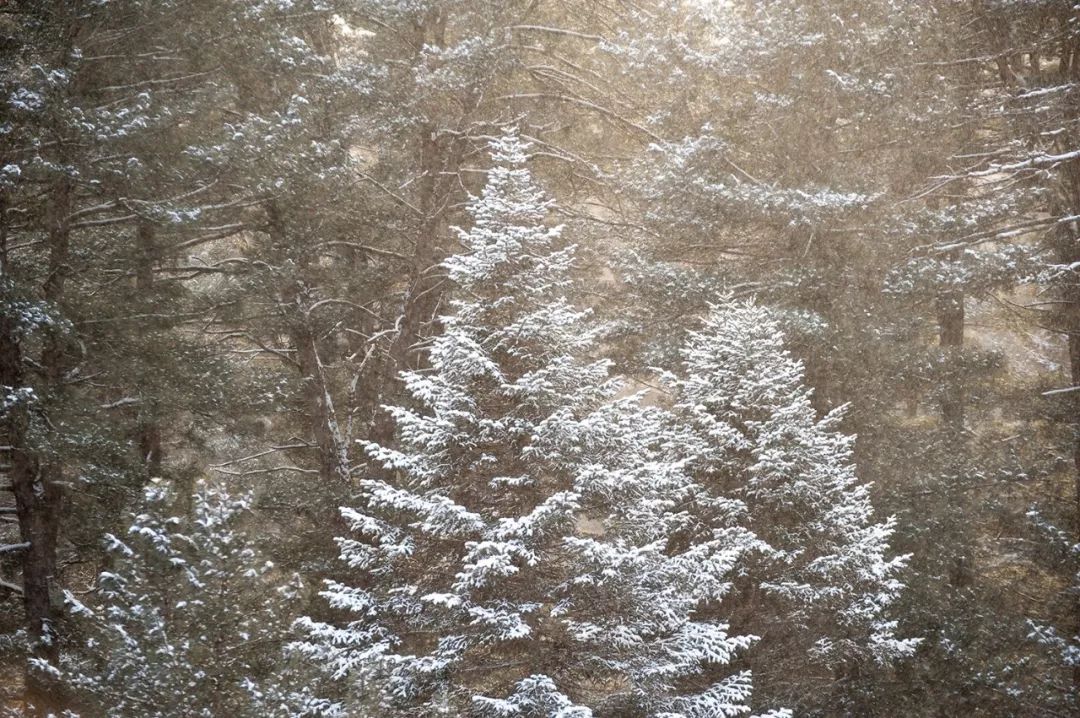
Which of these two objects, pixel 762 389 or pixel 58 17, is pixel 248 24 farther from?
pixel 762 389

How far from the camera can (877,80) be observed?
44.3 feet

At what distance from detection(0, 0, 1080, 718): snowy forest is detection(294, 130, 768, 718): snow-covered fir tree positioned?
0.04 metres

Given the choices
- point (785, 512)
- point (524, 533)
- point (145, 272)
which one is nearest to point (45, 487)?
point (145, 272)

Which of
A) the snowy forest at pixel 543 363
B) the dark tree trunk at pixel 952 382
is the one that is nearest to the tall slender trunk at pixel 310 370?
the snowy forest at pixel 543 363

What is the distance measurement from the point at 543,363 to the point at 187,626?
12.6 ft

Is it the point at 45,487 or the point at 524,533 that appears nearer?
the point at 524,533

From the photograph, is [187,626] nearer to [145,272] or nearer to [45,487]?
[45,487]

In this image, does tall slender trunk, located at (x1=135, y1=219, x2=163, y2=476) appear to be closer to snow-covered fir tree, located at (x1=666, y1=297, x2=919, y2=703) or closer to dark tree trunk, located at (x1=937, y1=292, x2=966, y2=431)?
snow-covered fir tree, located at (x1=666, y1=297, x2=919, y2=703)

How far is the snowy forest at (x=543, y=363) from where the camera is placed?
7891 mm

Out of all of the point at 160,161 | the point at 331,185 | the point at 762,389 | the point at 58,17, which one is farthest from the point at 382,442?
the point at 58,17

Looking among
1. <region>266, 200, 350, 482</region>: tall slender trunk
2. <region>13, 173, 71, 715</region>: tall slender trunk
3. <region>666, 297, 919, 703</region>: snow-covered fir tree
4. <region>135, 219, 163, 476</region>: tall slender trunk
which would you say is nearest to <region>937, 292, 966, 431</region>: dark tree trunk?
<region>666, 297, 919, 703</region>: snow-covered fir tree

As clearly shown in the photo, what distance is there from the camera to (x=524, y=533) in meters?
7.61

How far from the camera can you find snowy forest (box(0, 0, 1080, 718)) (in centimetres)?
789

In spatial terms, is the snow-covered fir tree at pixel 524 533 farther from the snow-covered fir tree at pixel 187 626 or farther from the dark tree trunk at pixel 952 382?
the dark tree trunk at pixel 952 382
